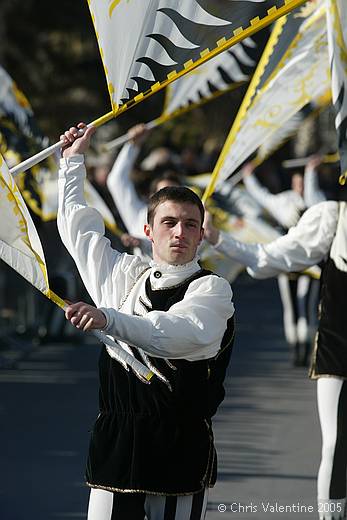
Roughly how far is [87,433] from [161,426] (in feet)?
17.3

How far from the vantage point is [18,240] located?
538cm

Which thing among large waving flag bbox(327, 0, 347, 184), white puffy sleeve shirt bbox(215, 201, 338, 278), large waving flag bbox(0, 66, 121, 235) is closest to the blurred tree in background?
large waving flag bbox(0, 66, 121, 235)

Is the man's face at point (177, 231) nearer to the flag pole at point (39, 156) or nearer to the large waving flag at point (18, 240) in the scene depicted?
the large waving flag at point (18, 240)

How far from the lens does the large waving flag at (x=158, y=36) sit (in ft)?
19.5

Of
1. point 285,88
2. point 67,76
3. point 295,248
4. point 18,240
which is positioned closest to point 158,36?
point 18,240

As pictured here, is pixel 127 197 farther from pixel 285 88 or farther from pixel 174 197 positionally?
pixel 174 197

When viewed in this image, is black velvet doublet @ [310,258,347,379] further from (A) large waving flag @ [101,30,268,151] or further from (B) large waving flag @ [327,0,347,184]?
(A) large waving flag @ [101,30,268,151]

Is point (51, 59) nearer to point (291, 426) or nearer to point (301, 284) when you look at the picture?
point (301, 284)

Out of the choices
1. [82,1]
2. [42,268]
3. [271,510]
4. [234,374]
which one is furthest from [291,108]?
[82,1]

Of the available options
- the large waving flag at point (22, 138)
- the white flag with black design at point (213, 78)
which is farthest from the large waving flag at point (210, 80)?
the large waving flag at point (22, 138)

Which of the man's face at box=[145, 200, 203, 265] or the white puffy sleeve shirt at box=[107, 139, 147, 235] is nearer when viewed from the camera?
the man's face at box=[145, 200, 203, 265]

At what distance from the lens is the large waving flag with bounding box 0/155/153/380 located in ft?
17.3

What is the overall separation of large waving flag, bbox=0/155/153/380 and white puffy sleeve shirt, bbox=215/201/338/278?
6.65 feet

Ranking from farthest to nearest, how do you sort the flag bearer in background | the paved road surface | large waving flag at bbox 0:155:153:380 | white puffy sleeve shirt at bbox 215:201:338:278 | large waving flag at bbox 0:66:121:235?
large waving flag at bbox 0:66:121:235 < the paved road surface < white puffy sleeve shirt at bbox 215:201:338:278 < the flag bearer in background < large waving flag at bbox 0:155:153:380
